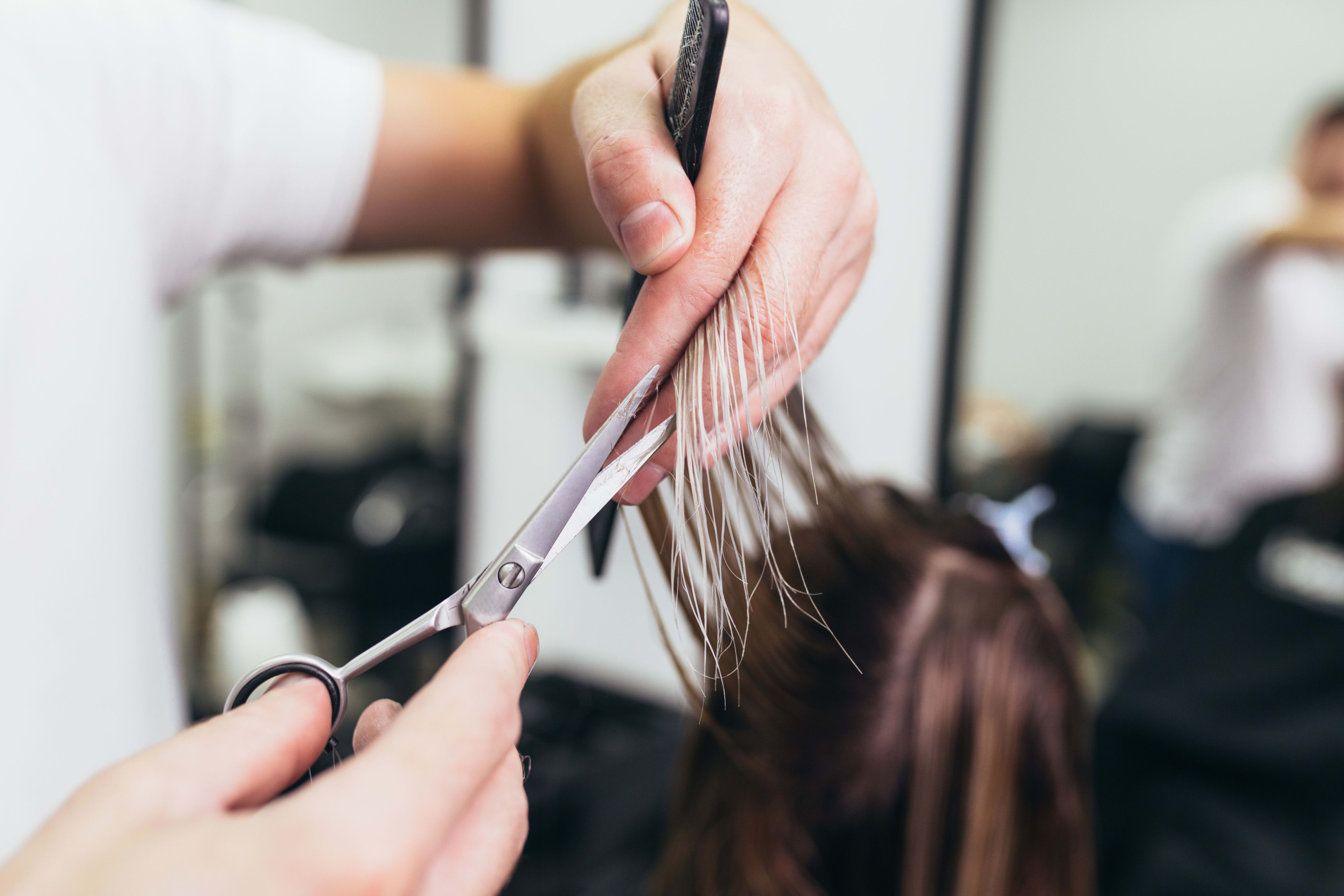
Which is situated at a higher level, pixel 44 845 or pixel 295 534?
pixel 44 845

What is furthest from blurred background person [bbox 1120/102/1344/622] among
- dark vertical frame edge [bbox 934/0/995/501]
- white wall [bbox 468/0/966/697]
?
white wall [bbox 468/0/966/697]

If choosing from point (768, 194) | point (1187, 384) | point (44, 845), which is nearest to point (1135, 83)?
point (1187, 384)

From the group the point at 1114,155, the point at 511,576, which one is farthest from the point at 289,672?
the point at 1114,155

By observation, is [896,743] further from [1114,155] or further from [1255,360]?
[1114,155]

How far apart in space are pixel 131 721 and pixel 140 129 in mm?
393

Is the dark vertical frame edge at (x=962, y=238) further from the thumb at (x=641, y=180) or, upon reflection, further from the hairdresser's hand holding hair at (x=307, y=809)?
the hairdresser's hand holding hair at (x=307, y=809)

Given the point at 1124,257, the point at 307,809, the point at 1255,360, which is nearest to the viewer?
the point at 307,809

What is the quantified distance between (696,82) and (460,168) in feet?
1.52

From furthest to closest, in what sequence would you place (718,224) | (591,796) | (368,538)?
(368,538) → (591,796) → (718,224)

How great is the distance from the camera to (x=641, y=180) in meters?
0.31

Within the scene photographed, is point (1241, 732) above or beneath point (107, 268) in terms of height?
beneath

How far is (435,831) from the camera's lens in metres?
0.23

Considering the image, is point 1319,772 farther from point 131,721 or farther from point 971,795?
point 131,721

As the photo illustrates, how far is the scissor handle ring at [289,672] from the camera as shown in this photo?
0.33m
